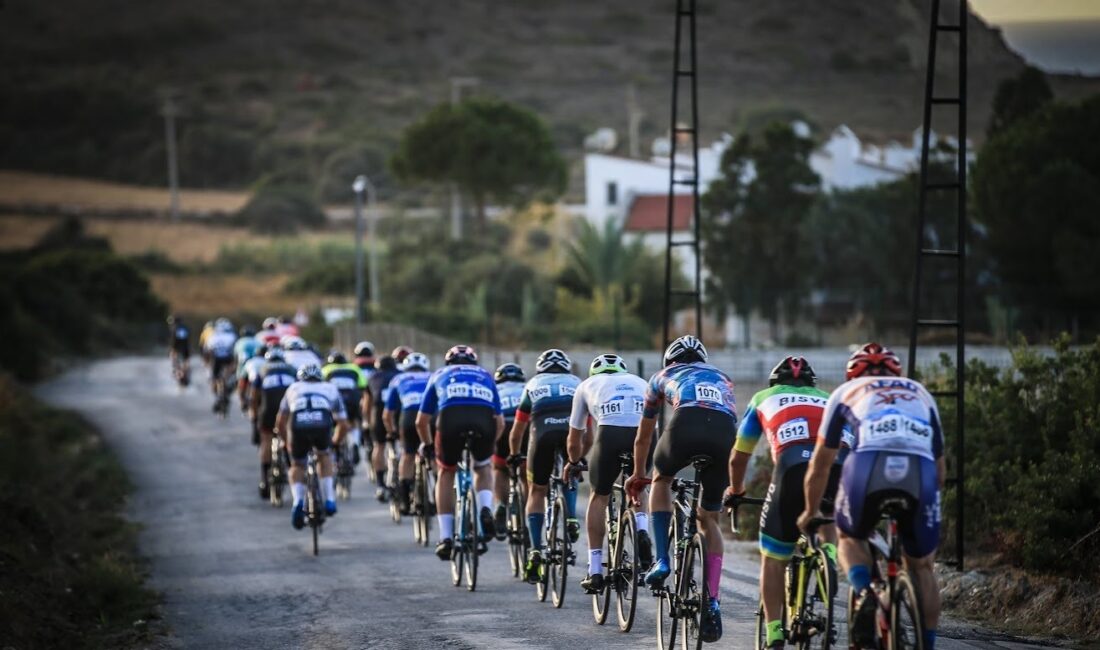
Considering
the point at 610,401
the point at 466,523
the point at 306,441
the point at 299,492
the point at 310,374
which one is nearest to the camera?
the point at 610,401

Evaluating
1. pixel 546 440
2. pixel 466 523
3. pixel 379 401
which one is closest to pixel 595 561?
pixel 546 440

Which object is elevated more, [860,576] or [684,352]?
[684,352]

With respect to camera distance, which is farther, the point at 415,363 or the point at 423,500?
the point at 415,363

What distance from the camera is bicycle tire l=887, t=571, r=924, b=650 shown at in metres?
8.29

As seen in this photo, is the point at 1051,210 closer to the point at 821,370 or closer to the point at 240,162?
the point at 821,370

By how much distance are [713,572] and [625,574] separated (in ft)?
6.27

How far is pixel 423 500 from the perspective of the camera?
18.5 metres

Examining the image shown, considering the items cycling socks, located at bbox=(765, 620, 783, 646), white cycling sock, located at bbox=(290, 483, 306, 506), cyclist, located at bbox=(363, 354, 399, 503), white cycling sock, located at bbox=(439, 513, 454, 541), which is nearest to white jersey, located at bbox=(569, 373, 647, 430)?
white cycling sock, located at bbox=(439, 513, 454, 541)

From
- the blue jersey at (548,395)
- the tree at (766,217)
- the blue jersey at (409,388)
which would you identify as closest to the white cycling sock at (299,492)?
the blue jersey at (409,388)

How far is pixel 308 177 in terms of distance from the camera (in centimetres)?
14850

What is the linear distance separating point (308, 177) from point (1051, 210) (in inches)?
4162

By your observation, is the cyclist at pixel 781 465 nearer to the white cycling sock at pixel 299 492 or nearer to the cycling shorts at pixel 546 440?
the cycling shorts at pixel 546 440

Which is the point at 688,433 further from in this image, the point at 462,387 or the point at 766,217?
the point at 766,217

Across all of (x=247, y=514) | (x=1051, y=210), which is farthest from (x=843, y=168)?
(x=247, y=514)
